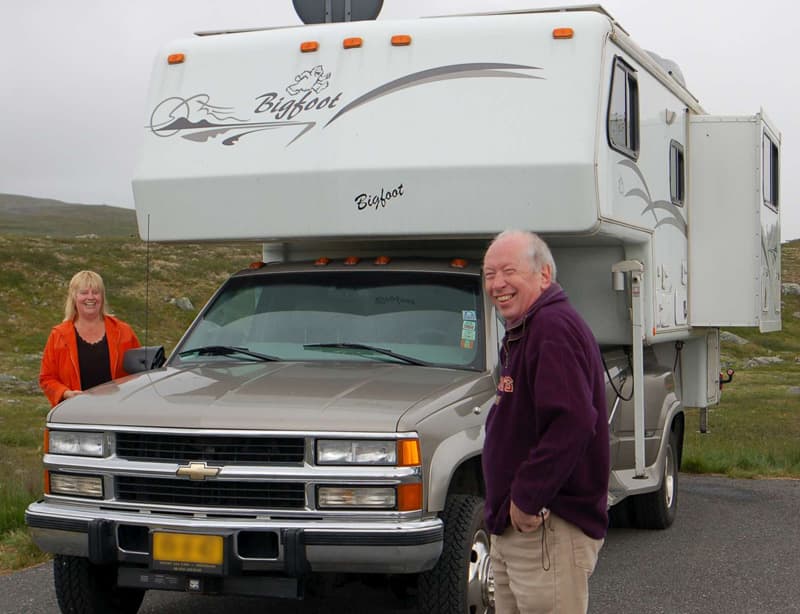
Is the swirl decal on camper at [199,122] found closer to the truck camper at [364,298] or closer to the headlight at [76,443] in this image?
the truck camper at [364,298]

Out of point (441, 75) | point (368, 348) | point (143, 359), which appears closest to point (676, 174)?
point (441, 75)

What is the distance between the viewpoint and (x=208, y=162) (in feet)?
23.9

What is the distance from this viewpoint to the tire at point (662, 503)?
350 inches

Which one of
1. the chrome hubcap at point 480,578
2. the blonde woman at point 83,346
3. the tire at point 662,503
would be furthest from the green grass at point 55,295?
the chrome hubcap at point 480,578

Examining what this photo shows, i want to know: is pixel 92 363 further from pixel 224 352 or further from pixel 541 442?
pixel 541 442

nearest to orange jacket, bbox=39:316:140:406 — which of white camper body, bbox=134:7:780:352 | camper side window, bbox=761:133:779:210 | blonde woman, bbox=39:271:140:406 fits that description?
blonde woman, bbox=39:271:140:406

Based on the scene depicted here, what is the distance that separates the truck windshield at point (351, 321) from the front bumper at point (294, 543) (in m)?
1.44

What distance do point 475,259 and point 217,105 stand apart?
6.23 ft

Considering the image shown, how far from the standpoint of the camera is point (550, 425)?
3902 millimetres

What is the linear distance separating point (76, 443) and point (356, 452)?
57.8 inches

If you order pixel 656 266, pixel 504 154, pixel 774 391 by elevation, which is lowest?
pixel 774 391

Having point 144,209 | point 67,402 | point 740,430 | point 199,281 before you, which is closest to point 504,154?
point 144,209

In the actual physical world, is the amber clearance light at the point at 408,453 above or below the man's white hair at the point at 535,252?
below

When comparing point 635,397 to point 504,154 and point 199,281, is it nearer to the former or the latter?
point 504,154
